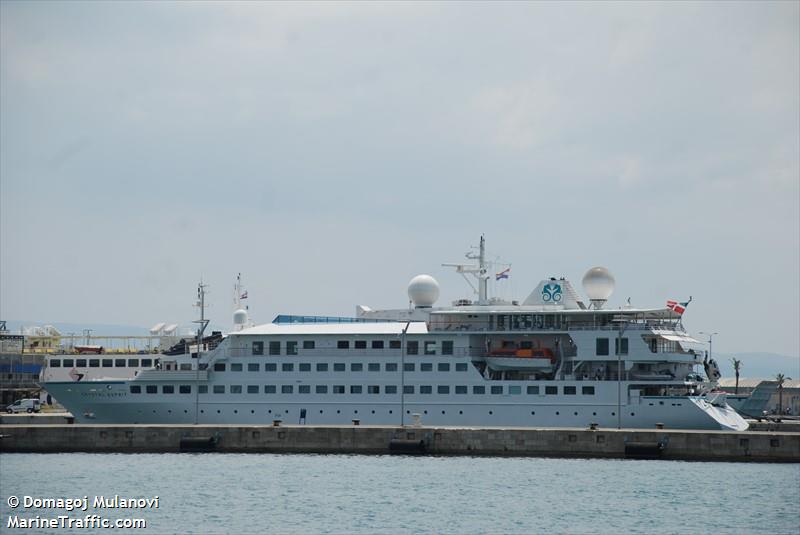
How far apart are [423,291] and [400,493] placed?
2311 cm

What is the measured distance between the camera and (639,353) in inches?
2191

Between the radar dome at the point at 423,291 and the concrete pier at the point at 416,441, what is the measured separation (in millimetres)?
13643

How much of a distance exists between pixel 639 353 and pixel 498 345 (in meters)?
7.15

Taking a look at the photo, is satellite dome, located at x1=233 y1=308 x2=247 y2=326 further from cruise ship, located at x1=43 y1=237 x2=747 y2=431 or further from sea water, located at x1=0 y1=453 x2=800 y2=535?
sea water, located at x1=0 y1=453 x2=800 y2=535

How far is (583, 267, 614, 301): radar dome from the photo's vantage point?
58.2 metres

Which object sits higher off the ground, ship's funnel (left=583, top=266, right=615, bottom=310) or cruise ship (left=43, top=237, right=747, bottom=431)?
ship's funnel (left=583, top=266, right=615, bottom=310)

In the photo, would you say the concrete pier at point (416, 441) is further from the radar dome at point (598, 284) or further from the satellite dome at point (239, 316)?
the satellite dome at point (239, 316)

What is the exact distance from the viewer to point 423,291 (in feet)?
205

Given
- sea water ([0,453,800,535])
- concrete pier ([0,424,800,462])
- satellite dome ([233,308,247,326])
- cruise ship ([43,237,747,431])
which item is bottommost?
sea water ([0,453,800,535])

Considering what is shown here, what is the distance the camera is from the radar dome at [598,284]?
2290 inches

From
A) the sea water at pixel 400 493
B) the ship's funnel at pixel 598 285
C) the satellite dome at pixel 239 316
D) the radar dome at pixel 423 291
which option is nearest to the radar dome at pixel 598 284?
the ship's funnel at pixel 598 285

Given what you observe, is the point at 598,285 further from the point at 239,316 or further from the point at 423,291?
the point at 239,316

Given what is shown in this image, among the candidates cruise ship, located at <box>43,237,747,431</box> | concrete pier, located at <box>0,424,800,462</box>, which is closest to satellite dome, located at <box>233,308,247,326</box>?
cruise ship, located at <box>43,237,747,431</box>

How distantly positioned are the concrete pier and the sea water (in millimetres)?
810
